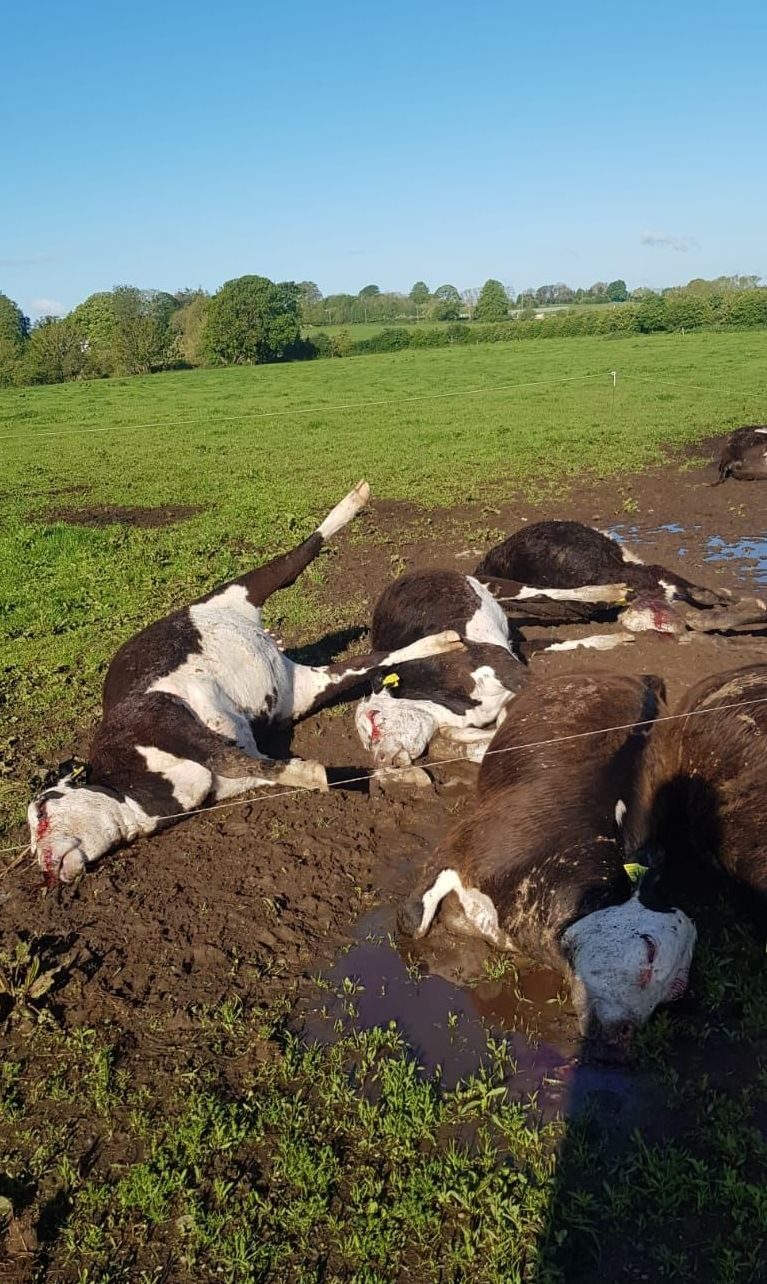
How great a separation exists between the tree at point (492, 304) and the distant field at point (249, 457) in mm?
40631

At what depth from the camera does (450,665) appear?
7375 mm

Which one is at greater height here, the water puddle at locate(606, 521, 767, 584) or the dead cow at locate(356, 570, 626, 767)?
the dead cow at locate(356, 570, 626, 767)

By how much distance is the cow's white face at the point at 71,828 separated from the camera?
218 inches

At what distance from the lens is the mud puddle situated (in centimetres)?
377

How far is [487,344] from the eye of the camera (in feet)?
208

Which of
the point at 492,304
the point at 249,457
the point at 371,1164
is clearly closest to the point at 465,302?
the point at 492,304

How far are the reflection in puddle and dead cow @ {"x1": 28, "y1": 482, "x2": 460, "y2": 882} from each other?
4.75 meters

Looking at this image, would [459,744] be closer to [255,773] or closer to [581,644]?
[255,773]

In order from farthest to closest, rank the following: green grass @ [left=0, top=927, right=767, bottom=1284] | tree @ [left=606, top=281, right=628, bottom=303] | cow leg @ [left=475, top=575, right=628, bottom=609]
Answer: tree @ [left=606, top=281, right=628, bottom=303], cow leg @ [left=475, top=575, right=628, bottom=609], green grass @ [left=0, top=927, right=767, bottom=1284]

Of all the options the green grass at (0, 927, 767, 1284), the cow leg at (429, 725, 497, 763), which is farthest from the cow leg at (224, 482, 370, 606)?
the green grass at (0, 927, 767, 1284)

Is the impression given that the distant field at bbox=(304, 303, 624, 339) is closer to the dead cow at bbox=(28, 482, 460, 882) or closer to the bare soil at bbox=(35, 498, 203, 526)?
the bare soil at bbox=(35, 498, 203, 526)

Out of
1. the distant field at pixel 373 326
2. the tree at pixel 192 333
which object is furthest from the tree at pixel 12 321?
Answer: the distant field at pixel 373 326

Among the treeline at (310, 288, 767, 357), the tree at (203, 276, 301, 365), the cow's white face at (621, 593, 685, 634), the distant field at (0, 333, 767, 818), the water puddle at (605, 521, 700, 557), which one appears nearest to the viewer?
the cow's white face at (621, 593, 685, 634)

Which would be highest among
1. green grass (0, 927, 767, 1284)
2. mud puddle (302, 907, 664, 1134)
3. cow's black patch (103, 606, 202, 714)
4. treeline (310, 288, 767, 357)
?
treeline (310, 288, 767, 357)
